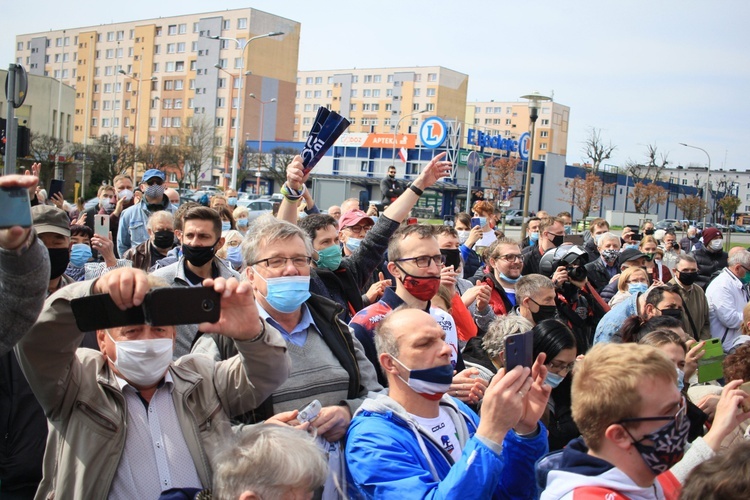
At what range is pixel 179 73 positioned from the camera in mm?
94812

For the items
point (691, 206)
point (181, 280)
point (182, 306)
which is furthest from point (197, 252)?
point (691, 206)

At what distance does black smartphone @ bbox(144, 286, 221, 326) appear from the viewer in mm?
2150

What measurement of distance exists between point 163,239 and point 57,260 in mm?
2706

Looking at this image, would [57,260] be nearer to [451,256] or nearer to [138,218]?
[451,256]

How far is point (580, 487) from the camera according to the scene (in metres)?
2.54

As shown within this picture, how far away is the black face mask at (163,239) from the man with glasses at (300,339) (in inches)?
129

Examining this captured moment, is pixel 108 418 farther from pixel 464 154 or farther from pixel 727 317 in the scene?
pixel 464 154

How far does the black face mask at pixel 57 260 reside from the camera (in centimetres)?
419

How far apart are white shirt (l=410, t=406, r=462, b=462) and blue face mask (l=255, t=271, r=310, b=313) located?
87 cm

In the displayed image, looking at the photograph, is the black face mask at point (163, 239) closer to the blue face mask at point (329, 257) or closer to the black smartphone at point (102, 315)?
the blue face mask at point (329, 257)

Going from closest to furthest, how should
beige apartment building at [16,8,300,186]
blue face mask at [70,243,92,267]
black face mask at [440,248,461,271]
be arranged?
blue face mask at [70,243,92,267], black face mask at [440,248,461,271], beige apartment building at [16,8,300,186]

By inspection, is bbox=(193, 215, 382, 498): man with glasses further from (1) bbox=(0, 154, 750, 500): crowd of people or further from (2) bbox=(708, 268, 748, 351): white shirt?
(2) bbox=(708, 268, 748, 351): white shirt

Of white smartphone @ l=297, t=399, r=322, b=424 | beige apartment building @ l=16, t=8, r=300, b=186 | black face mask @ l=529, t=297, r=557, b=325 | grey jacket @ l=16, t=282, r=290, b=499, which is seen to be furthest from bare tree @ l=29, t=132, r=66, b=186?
beige apartment building @ l=16, t=8, r=300, b=186

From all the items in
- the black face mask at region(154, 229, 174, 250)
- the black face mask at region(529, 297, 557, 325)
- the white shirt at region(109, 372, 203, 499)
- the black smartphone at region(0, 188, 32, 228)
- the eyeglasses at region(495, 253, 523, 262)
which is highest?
the black smartphone at region(0, 188, 32, 228)
